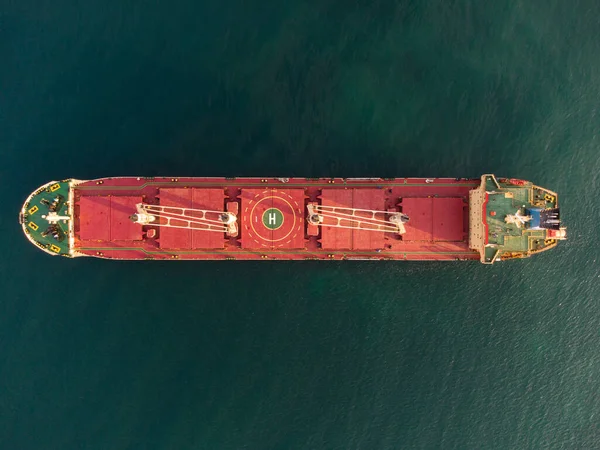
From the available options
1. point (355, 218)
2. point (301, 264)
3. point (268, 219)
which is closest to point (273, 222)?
point (268, 219)

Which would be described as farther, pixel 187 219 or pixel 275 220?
pixel 275 220

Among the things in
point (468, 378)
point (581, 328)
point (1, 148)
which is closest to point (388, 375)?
point (468, 378)

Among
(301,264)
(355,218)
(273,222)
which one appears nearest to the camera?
(355,218)

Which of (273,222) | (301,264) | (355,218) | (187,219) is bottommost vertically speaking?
(301,264)

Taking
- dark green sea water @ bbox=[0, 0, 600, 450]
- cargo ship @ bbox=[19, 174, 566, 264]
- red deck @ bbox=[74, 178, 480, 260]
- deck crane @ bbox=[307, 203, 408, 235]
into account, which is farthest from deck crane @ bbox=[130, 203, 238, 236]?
deck crane @ bbox=[307, 203, 408, 235]

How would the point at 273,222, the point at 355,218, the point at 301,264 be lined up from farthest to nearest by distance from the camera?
the point at 301,264, the point at 273,222, the point at 355,218

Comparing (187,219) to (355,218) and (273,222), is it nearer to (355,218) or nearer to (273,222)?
(273,222)

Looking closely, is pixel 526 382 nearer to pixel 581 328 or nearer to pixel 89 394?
pixel 581 328

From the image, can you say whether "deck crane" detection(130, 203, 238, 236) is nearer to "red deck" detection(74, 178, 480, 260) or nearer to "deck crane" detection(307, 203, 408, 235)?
"red deck" detection(74, 178, 480, 260)
